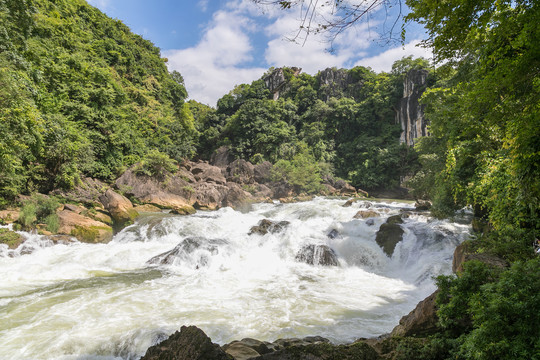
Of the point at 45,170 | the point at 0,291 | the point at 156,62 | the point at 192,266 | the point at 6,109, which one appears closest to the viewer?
the point at 0,291

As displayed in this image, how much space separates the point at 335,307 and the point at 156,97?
30549 millimetres

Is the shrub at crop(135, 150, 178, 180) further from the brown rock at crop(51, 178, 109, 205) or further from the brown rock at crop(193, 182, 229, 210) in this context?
the brown rock at crop(193, 182, 229, 210)

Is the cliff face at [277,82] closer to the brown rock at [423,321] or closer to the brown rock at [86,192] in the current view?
the brown rock at [86,192]

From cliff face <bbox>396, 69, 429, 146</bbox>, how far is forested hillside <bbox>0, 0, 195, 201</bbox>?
94.7 feet

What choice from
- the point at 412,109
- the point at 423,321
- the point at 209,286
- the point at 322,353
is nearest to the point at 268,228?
the point at 209,286

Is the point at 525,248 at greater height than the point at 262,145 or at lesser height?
lesser

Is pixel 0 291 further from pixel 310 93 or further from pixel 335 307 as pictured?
pixel 310 93

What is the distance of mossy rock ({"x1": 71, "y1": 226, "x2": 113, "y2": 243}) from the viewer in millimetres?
10555

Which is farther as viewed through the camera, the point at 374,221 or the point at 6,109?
the point at 374,221

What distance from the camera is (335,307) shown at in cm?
662

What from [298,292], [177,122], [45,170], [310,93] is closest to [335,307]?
[298,292]

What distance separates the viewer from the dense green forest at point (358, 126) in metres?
3.07

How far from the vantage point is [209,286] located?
25.5 feet

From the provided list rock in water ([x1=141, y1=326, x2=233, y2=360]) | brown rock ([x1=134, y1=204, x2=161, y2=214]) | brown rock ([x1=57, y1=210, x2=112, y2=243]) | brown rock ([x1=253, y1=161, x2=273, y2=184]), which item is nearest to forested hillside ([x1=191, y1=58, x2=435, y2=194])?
brown rock ([x1=253, y1=161, x2=273, y2=184])
